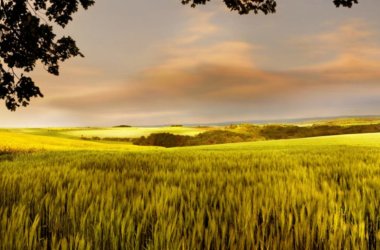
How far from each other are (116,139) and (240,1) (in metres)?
47.4

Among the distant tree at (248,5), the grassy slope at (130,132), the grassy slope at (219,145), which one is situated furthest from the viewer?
the grassy slope at (130,132)

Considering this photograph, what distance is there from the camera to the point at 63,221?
2.53m

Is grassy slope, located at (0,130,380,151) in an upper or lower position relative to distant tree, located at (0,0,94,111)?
lower

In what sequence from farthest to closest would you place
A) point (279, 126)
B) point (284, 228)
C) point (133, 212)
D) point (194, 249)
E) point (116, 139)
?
point (279, 126), point (116, 139), point (133, 212), point (284, 228), point (194, 249)

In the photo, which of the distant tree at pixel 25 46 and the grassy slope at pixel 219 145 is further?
the grassy slope at pixel 219 145

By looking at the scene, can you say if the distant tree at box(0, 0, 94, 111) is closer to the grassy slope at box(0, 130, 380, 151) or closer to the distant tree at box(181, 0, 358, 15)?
the distant tree at box(181, 0, 358, 15)

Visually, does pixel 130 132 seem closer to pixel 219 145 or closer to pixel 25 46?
pixel 219 145

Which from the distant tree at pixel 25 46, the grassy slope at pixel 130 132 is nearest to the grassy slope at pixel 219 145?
the distant tree at pixel 25 46

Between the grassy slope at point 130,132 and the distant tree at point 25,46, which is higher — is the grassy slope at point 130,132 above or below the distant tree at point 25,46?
below

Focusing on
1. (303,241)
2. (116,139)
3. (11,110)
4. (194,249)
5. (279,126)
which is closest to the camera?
(194,249)

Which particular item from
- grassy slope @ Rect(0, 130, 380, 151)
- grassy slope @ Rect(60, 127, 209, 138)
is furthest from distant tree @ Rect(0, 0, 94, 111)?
grassy slope @ Rect(60, 127, 209, 138)

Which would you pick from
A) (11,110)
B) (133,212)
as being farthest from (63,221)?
(11,110)

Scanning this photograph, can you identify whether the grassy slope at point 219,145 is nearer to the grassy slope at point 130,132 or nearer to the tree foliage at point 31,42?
the tree foliage at point 31,42

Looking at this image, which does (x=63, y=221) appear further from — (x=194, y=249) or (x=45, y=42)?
(x=45, y=42)
